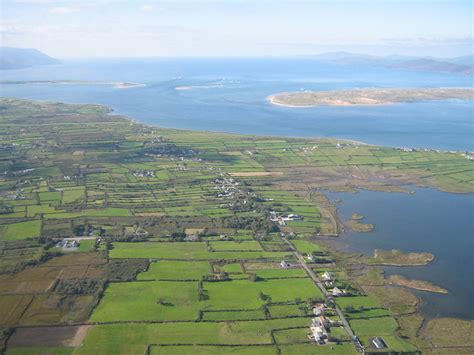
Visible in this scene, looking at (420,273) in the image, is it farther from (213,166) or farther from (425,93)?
(425,93)

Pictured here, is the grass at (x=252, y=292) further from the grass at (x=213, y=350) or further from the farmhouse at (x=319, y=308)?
the grass at (x=213, y=350)

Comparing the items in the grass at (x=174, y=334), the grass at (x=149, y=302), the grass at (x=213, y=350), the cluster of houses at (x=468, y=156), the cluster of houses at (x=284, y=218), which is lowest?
the grass at (x=213, y=350)

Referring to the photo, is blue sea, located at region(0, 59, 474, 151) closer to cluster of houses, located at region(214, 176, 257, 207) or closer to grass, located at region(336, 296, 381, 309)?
cluster of houses, located at region(214, 176, 257, 207)

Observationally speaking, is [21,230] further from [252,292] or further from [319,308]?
[319,308]

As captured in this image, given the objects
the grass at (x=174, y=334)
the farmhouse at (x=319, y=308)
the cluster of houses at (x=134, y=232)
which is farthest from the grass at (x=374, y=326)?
the cluster of houses at (x=134, y=232)

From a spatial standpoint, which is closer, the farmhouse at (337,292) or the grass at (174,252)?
the farmhouse at (337,292)

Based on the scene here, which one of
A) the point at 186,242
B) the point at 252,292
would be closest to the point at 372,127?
the point at 186,242
